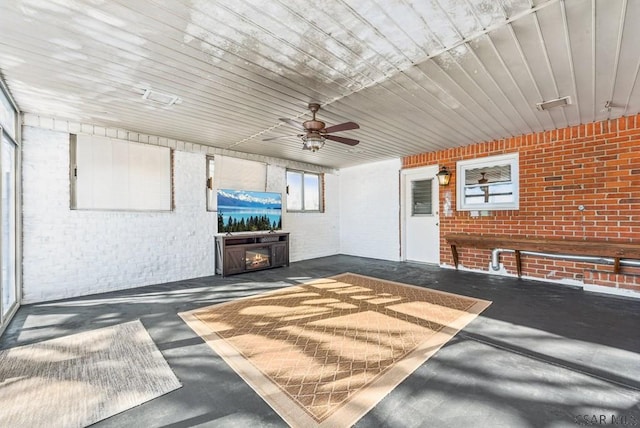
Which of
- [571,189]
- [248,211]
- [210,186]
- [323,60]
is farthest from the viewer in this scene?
[248,211]

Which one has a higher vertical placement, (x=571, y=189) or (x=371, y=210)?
(x=571, y=189)

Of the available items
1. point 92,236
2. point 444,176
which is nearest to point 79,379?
point 92,236

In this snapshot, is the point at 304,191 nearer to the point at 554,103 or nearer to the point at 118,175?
the point at 118,175

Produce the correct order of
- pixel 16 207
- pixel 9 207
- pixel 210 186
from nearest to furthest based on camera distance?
pixel 9 207 < pixel 16 207 < pixel 210 186

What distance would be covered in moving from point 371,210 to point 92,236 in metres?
6.00

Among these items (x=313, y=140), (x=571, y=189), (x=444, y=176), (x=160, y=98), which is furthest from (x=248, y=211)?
(x=571, y=189)

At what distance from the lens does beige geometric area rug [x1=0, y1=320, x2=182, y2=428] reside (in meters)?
1.72

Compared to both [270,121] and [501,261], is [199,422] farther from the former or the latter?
[501,261]

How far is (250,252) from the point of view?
5.80m

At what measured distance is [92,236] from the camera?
4.33m

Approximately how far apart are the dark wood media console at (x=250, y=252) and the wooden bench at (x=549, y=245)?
361 cm

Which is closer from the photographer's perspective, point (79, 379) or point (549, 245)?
point (79, 379)

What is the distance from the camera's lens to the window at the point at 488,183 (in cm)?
521

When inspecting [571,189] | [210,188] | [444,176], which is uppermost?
[444,176]
